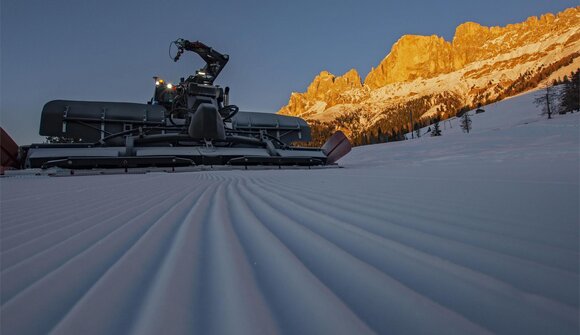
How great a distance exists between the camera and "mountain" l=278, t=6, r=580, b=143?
433 ft

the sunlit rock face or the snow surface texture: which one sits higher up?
the sunlit rock face

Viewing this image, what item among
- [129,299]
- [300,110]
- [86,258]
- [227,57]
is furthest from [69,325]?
[300,110]

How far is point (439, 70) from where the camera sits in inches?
6289

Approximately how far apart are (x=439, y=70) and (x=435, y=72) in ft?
9.62

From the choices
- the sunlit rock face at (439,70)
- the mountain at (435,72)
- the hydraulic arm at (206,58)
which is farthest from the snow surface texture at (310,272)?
the sunlit rock face at (439,70)

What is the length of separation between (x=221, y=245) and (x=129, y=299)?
28 centimetres

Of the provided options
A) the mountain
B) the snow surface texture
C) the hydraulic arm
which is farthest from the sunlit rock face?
the snow surface texture

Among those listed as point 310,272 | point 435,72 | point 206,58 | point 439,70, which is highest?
point 439,70

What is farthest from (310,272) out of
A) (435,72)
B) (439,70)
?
(439,70)

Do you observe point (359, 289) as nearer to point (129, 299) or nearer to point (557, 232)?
point (129, 299)

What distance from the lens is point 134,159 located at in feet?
18.0

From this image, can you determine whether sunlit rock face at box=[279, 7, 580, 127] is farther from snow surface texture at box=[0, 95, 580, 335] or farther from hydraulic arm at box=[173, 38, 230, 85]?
snow surface texture at box=[0, 95, 580, 335]

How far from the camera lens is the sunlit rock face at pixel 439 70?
13438 centimetres

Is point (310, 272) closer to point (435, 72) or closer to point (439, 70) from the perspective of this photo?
point (435, 72)
